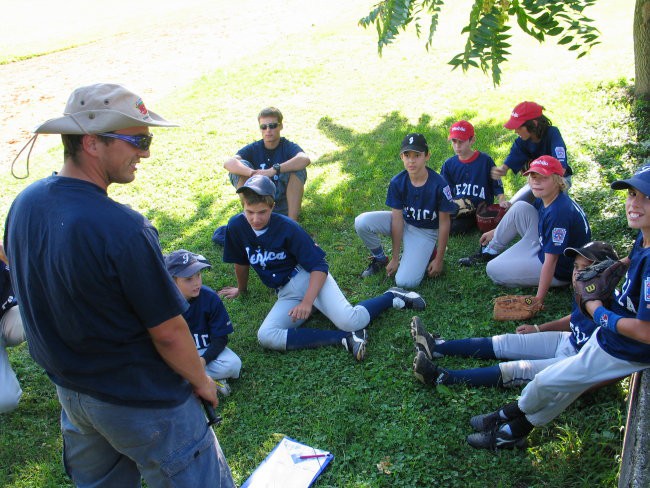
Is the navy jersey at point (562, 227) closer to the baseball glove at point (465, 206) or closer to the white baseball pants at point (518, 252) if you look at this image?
the white baseball pants at point (518, 252)

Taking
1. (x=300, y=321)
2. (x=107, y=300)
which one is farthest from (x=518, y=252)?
(x=107, y=300)

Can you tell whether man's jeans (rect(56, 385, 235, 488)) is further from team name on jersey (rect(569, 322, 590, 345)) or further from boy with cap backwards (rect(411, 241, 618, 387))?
team name on jersey (rect(569, 322, 590, 345))

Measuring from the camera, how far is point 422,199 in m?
5.29

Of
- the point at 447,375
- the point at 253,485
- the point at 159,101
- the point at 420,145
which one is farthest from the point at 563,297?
the point at 159,101

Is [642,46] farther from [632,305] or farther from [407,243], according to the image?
[632,305]

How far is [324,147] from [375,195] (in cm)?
202

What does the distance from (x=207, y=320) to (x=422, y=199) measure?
7.55 ft

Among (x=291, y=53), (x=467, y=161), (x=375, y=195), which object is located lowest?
(x=375, y=195)

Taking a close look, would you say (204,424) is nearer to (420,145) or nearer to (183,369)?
(183,369)

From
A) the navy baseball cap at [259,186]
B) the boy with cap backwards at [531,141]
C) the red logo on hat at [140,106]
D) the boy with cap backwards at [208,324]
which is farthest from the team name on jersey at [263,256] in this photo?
the red logo on hat at [140,106]

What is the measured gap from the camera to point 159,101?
36.2 ft

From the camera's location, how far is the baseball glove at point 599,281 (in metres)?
3.15

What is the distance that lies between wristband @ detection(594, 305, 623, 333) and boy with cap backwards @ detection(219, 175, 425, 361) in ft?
5.71

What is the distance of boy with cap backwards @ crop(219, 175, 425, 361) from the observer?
446 cm
